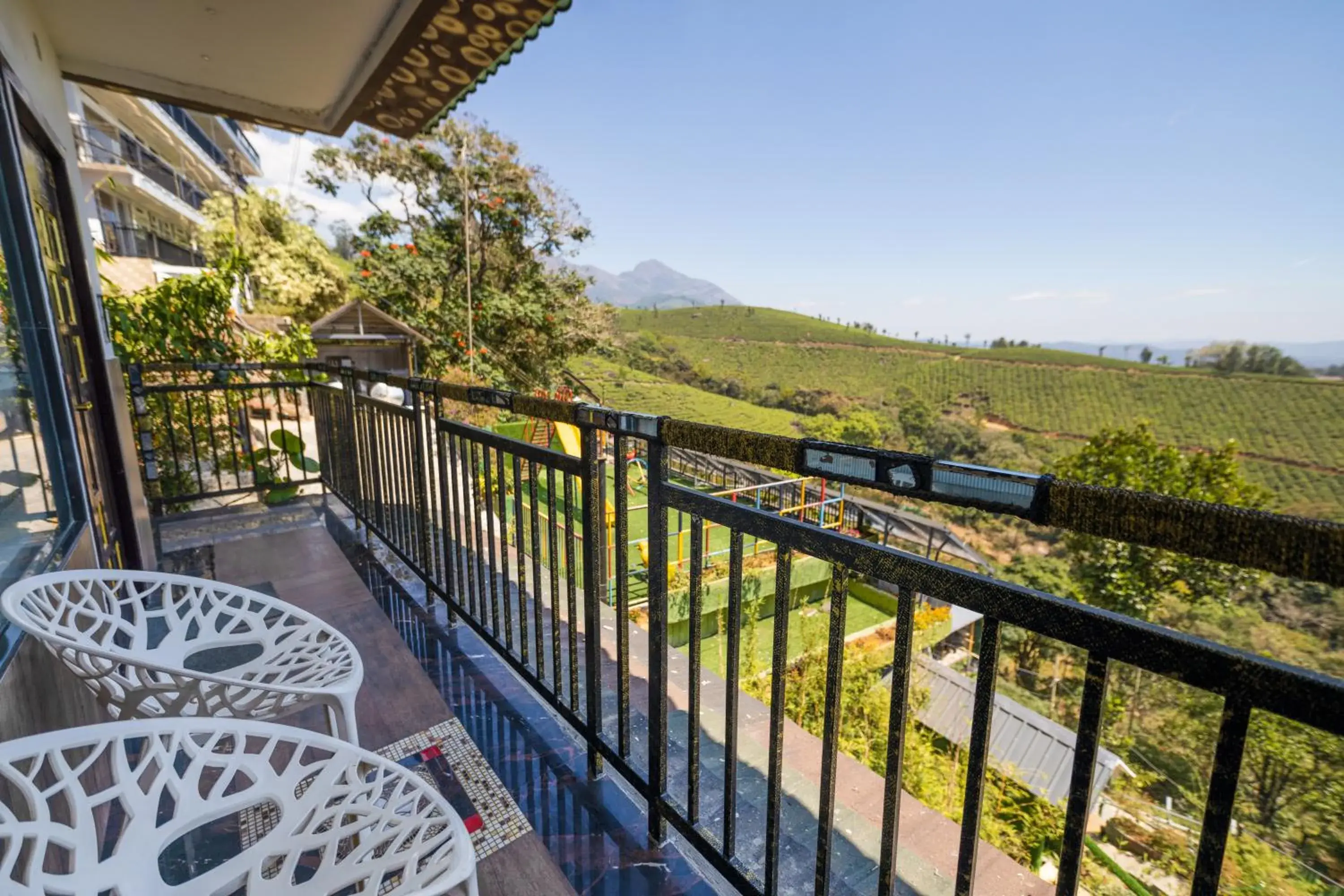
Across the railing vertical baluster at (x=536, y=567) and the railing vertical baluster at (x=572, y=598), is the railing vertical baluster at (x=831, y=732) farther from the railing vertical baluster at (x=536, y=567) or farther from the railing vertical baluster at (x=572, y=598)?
the railing vertical baluster at (x=536, y=567)

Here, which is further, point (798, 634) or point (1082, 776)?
point (798, 634)

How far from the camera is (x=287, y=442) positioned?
14.9ft

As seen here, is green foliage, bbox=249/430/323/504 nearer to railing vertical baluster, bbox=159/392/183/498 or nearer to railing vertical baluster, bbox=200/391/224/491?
railing vertical baluster, bbox=200/391/224/491

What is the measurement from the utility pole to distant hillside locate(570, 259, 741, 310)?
2960mm

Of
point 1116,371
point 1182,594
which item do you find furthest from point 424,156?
point 1116,371

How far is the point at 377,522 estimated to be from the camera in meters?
3.01

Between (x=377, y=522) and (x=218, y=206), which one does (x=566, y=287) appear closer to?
(x=218, y=206)

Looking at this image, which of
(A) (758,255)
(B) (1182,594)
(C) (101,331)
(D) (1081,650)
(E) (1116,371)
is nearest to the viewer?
(D) (1081,650)

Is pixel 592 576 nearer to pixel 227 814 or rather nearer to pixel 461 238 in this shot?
pixel 227 814

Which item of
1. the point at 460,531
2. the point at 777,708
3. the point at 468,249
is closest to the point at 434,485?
the point at 460,531

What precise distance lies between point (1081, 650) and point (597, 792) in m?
1.33

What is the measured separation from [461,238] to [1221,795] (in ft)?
54.1

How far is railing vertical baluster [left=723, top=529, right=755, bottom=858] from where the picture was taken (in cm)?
106

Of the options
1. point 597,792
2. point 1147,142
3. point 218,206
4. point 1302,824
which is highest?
point 1147,142
